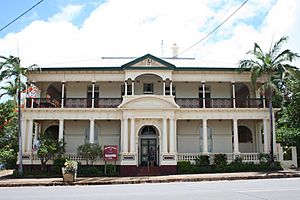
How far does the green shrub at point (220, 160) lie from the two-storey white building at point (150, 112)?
0.79 metres

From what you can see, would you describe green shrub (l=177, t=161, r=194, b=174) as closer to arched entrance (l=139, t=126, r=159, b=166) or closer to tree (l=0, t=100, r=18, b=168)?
arched entrance (l=139, t=126, r=159, b=166)

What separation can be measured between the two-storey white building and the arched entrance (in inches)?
3.2

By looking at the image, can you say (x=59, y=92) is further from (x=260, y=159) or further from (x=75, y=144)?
(x=260, y=159)

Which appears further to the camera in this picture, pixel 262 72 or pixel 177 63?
pixel 177 63

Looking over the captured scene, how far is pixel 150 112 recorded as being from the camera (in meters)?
24.7

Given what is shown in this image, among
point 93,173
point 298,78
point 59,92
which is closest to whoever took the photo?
point 93,173

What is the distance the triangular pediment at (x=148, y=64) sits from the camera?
84.9ft

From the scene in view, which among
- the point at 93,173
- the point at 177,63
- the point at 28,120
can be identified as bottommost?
the point at 93,173

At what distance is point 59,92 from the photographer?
3144 centimetres

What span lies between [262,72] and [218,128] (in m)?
6.38

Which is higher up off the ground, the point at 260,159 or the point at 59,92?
the point at 59,92

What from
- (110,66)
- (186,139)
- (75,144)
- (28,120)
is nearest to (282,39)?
(186,139)

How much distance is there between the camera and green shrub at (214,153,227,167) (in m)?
24.2

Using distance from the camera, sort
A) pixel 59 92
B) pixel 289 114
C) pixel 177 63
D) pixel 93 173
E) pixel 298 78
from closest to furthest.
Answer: pixel 93 173, pixel 298 78, pixel 289 114, pixel 177 63, pixel 59 92
